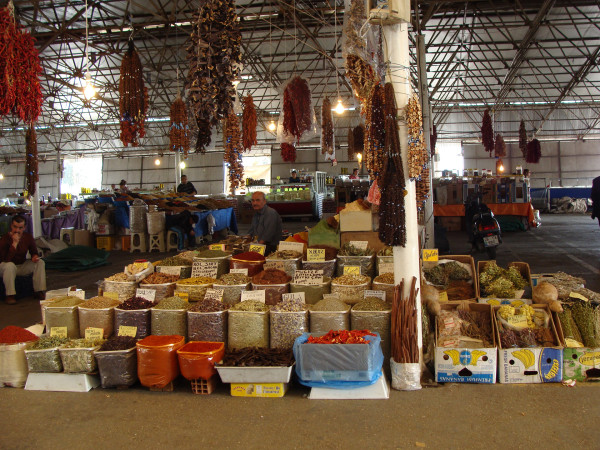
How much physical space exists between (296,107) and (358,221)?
4.22 metres

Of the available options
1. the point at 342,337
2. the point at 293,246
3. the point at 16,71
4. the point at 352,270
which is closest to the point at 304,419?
the point at 342,337

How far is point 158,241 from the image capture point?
1151cm

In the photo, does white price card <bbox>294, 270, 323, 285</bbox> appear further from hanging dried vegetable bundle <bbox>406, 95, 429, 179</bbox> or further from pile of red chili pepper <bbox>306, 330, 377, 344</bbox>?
hanging dried vegetable bundle <bbox>406, 95, 429, 179</bbox>

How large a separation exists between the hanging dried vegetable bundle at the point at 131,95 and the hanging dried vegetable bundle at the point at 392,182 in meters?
4.52

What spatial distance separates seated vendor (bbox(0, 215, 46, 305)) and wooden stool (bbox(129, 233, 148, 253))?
463cm

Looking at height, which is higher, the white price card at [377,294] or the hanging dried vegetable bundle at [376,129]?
the hanging dried vegetable bundle at [376,129]

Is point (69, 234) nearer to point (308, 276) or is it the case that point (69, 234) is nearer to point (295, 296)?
point (308, 276)

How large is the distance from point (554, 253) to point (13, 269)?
937cm

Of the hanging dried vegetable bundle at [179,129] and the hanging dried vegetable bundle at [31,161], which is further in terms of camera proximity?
the hanging dried vegetable bundle at [31,161]

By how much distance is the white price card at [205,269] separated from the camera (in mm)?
4879

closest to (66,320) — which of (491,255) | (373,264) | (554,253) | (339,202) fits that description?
(373,264)

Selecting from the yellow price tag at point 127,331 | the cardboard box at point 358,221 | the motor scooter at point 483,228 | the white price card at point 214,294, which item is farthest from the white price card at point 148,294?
the motor scooter at point 483,228

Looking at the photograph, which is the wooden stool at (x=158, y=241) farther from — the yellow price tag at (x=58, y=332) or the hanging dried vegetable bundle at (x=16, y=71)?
the yellow price tag at (x=58, y=332)

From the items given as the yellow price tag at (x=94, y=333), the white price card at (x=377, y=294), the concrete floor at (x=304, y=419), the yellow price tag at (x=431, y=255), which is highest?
the yellow price tag at (x=431, y=255)
